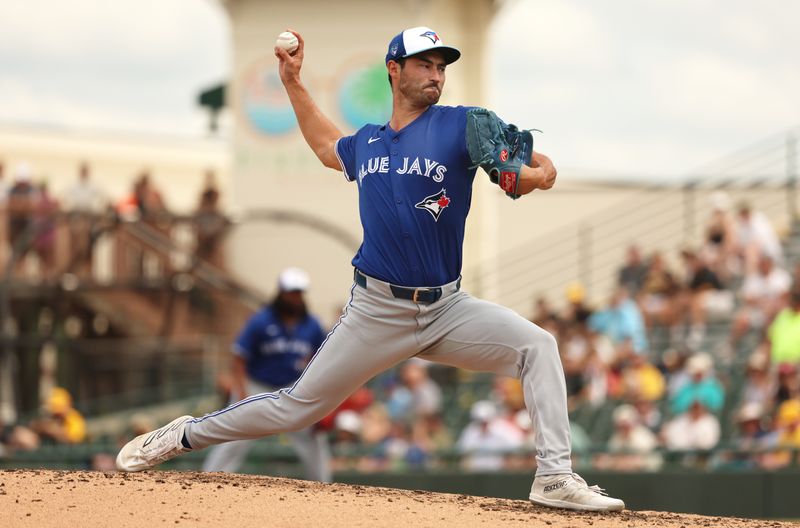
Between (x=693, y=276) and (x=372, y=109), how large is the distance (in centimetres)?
665

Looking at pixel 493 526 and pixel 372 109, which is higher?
pixel 372 109

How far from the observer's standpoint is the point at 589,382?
47.9 feet

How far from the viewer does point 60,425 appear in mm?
15258

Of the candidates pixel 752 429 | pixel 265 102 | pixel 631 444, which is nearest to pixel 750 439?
pixel 752 429

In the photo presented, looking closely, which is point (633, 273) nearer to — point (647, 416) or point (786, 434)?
point (647, 416)

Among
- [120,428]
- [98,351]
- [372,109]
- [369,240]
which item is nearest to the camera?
[369,240]

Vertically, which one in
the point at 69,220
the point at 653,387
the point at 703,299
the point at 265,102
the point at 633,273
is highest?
the point at 265,102

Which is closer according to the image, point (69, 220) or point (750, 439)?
point (750, 439)

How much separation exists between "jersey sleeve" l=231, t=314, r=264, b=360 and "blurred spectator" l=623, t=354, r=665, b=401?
4.63m

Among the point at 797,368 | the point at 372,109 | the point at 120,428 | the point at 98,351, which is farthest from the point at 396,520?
the point at 372,109

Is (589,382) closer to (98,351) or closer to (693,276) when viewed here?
(693,276)

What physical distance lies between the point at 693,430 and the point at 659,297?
3.33 meters

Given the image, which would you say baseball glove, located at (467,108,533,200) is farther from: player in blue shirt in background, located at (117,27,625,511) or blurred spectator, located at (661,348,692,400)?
blurred spectator, located at (661,348,692,400)

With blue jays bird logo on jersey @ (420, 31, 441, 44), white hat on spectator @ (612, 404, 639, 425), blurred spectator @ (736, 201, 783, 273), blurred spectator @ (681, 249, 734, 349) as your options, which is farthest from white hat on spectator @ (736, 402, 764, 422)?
blue jays bird logo on jersey @ (420, 31, 441, 44)
